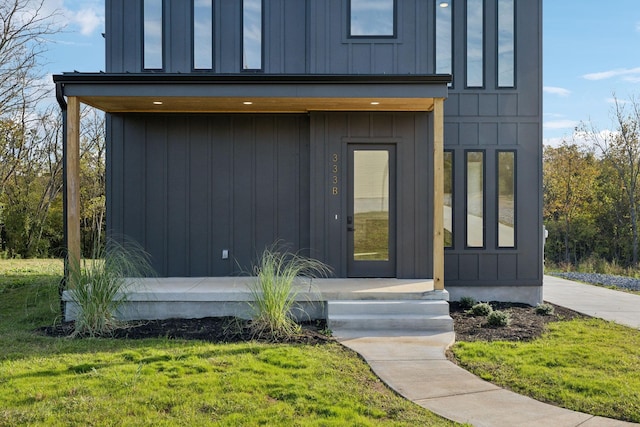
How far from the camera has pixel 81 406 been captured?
3.58 metres

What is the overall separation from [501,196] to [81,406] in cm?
655

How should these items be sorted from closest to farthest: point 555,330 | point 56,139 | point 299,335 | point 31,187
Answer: point 299,335 → point 555,330 → point 31,187 → point 56,139

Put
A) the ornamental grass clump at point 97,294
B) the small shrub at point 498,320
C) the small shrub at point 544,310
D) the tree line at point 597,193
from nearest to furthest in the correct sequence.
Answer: the ornamental grass clump at point 97,294 < the small shrub at point 498,320 < the small shrub at point 544,310 < the tree line at point 597,193

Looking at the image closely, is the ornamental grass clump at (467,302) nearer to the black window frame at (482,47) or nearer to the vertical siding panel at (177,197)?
the black window frame at (482,47)

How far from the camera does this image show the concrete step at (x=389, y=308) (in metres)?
6.38

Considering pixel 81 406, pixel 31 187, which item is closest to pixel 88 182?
pixel 31 187

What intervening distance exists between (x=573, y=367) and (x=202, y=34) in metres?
6.77

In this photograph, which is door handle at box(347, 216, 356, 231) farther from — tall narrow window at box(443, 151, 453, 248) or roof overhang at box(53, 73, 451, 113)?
roof overhang at box(53, 73, 451, 113)

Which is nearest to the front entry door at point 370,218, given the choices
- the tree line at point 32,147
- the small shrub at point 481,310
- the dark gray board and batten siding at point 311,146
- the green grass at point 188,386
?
the dark gray board and batten siding at point 311,146

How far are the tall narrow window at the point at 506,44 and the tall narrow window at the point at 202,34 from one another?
177 inches

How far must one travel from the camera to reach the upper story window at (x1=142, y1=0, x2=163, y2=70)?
8047 mm

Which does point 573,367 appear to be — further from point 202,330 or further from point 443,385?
point 202,330

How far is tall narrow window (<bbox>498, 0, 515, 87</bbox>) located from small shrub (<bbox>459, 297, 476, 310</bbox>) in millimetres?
3341

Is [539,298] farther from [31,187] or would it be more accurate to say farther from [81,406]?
[31,187]
